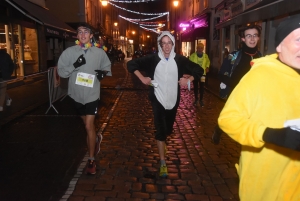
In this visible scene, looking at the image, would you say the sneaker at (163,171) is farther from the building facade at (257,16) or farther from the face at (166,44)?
the building facade at (257,16)

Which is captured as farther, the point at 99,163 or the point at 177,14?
the point at 177,14

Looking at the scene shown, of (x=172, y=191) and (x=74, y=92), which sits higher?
(x=74, y=92)

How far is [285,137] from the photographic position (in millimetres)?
1636

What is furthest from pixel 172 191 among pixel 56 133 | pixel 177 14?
pixel 177 14

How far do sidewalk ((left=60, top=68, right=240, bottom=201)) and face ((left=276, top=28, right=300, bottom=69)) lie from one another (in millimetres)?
2555

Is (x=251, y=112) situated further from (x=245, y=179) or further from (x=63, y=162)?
(x=63, y=162)

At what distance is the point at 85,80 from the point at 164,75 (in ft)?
3.61

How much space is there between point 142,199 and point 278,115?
100 inches

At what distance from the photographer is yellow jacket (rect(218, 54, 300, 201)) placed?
73.0 inches

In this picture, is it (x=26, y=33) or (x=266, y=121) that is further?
(x=26, y=33)

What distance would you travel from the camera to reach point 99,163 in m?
5.27

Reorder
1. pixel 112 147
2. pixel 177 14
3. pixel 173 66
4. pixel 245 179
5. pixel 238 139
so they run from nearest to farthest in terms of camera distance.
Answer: pixel 238 139, pixel 245 179, pixel 173 66, pixel 112 147, pixel 177 14

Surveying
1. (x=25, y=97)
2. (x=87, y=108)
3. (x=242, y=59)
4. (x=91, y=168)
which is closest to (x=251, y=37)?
(x=242, y=59)

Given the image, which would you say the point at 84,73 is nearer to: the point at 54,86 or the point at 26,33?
the point at 54,86
